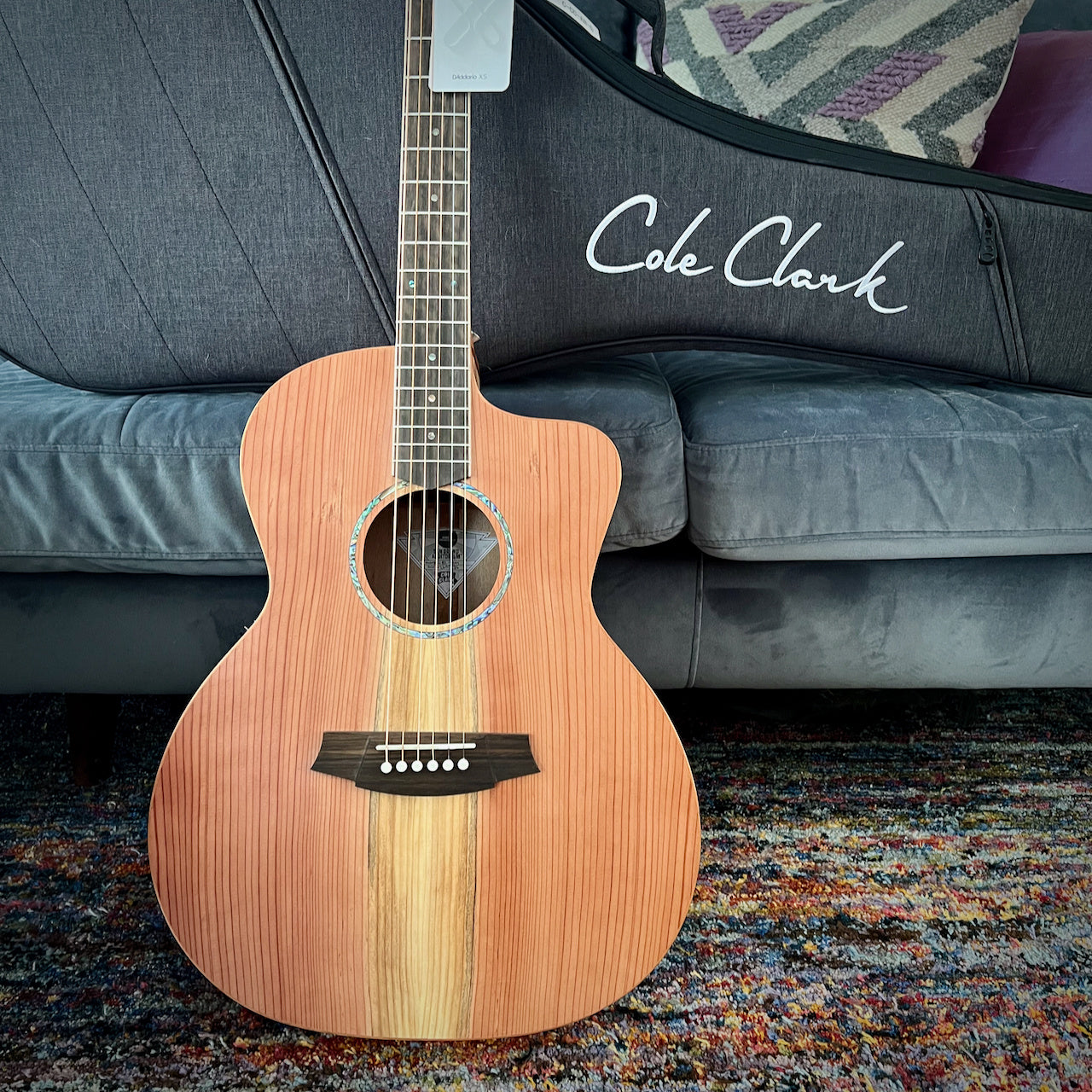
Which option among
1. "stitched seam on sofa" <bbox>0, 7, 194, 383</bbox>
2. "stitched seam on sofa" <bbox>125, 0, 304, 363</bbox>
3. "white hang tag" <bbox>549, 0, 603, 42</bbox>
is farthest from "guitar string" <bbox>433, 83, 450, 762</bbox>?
"white hang tag" <bbox>549, 0, 603, 42</bbox>

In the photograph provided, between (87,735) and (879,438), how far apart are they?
0.95 m

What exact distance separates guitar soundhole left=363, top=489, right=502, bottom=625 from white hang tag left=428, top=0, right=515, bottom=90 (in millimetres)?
346

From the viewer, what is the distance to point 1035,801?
99cm

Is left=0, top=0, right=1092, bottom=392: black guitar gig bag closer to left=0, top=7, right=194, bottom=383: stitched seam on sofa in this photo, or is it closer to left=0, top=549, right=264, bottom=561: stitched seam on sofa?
left=0, top=7, right=194, bottom=383: stitched seam on sofa

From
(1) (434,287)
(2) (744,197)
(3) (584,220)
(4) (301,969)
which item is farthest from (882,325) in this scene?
(4) (301,969)

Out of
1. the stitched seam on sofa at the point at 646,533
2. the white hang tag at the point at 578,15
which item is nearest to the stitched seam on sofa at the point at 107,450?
the stitched seam on sofa at the point at 646,533

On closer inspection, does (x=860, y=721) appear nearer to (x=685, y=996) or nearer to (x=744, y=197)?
(x=685, y=996)

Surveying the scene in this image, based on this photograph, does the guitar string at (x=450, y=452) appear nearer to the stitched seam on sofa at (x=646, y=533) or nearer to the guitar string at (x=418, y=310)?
the guitar string at (x=418, y=310)

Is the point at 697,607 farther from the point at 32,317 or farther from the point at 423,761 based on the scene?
the point at 32,317

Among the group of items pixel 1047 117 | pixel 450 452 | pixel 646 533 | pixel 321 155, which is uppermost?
pixel 1047 117

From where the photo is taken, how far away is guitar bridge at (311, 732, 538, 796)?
65cm

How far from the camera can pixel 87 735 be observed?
988 millimetres

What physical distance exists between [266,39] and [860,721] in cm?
107

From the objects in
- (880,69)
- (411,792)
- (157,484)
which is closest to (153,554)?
(157,484)
